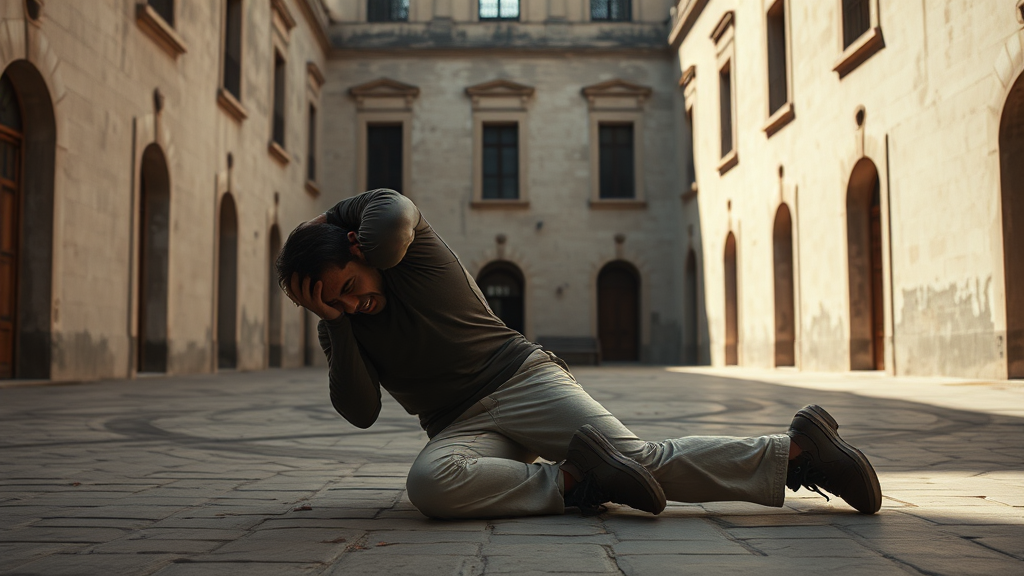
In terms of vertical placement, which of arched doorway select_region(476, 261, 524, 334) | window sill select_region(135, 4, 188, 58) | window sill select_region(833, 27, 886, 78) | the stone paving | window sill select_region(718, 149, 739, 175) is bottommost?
the stone paving

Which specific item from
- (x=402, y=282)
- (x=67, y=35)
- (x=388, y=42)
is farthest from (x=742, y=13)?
(x=402, y=282)

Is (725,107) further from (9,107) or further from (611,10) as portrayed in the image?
A: (9,107)

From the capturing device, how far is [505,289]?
25.3 meters

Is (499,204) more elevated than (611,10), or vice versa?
(611,10)

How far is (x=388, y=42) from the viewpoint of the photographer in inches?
976

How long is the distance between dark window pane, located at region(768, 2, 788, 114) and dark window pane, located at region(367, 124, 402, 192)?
1091 centimetres

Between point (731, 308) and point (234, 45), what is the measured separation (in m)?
11.7

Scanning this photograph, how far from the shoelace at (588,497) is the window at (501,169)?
877 inches

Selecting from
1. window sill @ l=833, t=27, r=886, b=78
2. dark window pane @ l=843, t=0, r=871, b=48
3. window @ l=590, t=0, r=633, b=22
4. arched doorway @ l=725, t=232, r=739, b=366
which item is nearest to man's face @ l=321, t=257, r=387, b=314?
window sill @ l=833, t=27, r=886, b=78

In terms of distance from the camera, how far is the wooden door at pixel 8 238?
993 centimetres

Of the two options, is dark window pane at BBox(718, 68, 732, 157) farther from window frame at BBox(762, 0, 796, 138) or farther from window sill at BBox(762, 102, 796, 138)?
window sill at BBox(762, 102, 796, 138)

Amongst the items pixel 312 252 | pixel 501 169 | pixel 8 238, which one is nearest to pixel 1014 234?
pixel 312 252

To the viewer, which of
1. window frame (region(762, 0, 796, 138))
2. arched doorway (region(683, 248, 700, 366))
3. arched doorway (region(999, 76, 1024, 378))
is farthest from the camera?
arched doorway (region(683, 248, 700, 366))

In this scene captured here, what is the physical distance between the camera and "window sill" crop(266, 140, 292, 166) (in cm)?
1947
